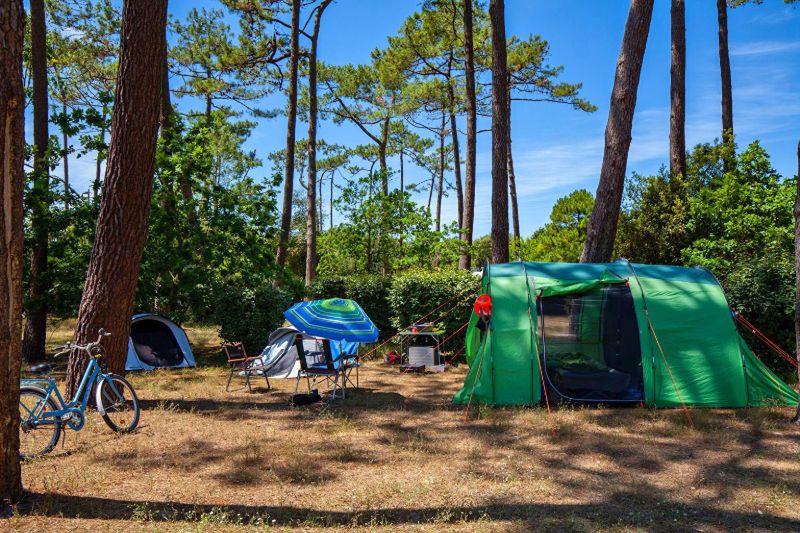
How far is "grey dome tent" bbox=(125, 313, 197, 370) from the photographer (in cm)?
1000

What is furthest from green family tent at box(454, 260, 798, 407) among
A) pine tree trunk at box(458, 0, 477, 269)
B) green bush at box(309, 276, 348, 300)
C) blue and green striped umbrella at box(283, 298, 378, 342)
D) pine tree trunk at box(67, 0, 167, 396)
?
pine tree trunk at box(458, 0, 477, 269)

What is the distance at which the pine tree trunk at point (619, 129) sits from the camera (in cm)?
868

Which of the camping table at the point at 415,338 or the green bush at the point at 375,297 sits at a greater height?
the green bush at the point at 375,297

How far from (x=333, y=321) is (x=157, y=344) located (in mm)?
4650

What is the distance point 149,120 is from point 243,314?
17.2 ft

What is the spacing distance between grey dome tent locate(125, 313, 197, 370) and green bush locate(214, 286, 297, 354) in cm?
89

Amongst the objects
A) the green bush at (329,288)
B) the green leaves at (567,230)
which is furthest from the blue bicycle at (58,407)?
the green leaves at (567,230)

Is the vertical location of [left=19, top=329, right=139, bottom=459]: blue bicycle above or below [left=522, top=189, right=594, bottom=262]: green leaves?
below

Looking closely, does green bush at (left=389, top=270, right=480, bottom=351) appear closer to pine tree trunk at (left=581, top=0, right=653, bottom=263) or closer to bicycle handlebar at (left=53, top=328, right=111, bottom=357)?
pine tree trunk at (left=581, top=0, right=653, bottom=263)

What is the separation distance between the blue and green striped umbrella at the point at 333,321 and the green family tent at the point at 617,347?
4.96 ft

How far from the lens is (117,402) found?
18.9ft

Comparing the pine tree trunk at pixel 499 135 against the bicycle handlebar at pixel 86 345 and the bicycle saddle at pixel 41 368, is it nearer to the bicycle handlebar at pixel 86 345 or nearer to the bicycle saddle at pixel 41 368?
the bicycle handlebar at pixel 86 345

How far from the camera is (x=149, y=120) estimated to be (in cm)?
651

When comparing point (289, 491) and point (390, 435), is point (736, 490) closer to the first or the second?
point (390, 435)
